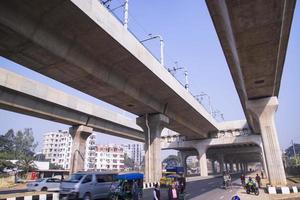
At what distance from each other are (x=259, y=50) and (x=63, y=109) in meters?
24.7

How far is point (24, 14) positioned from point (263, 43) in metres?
15.3

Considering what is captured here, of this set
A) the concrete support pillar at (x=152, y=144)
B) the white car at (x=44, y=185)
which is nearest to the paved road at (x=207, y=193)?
the concrete support pillar at (x=152, y=144)

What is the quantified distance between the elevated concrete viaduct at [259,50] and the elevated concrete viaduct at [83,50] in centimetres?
650

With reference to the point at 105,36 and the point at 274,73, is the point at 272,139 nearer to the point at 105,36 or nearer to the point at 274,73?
the point at 274,73

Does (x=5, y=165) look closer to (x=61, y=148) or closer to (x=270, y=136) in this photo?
(x=61, y=148)

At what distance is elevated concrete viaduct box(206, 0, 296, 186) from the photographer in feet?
41.4

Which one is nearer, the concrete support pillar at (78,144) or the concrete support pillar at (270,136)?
the concrete support pillar at (270,136)

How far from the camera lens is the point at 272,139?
2730cm

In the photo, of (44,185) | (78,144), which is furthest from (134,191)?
(78,144)

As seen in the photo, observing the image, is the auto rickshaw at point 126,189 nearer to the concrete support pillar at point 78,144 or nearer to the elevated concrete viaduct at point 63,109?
the elevated concrete viaduct at point 63,109

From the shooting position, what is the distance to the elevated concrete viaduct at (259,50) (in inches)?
497

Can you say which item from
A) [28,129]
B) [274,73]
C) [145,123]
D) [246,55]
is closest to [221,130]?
[145,123]

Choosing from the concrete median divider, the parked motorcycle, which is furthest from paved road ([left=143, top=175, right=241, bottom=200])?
the concrete median divider

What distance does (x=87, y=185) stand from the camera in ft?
52.7
